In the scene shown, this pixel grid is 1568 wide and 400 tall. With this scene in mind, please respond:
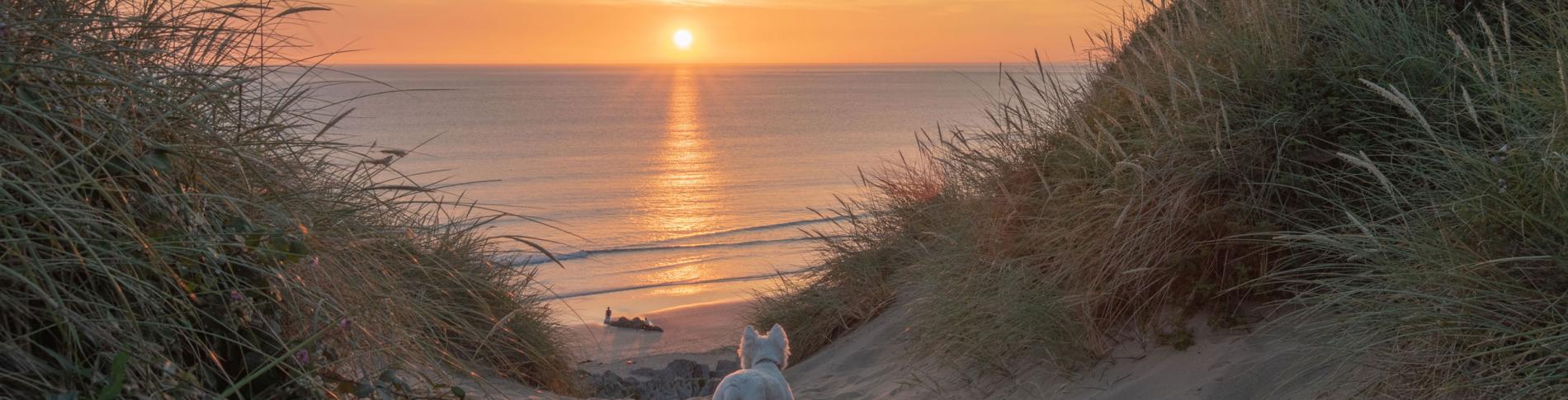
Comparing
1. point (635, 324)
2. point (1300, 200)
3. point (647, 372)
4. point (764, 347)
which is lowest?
point (635, 324)

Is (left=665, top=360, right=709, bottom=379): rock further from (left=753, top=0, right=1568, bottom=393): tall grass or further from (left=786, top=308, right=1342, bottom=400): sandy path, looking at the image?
(left=753, top=0, right=1568, bottom=393): tall grass

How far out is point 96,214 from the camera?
2.66 m

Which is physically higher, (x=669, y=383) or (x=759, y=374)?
(x=759, y=374)

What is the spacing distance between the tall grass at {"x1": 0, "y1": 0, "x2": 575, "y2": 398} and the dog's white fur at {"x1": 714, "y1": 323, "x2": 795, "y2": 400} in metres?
1.43

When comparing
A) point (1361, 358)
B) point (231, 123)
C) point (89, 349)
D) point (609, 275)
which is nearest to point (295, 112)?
point (231, 123)

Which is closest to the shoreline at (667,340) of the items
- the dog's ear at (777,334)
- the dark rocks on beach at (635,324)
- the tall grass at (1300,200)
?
the dark rocks on beach at (635,324)

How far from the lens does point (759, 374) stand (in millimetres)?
4629

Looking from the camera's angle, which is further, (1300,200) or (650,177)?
(650,177)

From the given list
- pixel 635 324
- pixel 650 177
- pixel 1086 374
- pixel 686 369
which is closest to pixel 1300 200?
pixel 1086 374

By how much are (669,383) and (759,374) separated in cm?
350

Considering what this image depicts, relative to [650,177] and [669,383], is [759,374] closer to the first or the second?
[669,383]

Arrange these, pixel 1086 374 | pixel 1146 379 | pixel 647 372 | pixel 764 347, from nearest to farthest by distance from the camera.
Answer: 1. pixel 1146 379
2. pixel 764 347
3. pixel 1086 374
4. pixel 647 372

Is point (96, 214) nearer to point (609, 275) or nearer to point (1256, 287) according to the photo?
point (1256, 287)

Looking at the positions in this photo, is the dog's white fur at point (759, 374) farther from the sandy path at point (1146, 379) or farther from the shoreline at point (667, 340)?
the shoreline at point (667, 340)
